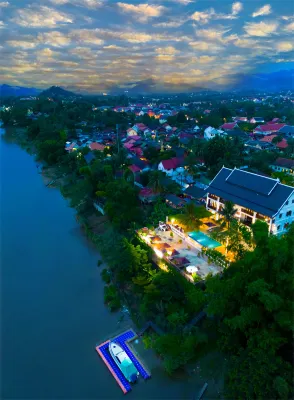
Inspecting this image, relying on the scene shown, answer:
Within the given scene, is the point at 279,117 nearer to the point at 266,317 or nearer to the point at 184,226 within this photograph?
the point at 184,226

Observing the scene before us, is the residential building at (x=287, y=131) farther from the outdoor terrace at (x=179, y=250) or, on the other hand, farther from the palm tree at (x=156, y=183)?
the outdoor terrace at (x=179, y=250)

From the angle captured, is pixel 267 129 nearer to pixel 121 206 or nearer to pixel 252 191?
pixel 252 191

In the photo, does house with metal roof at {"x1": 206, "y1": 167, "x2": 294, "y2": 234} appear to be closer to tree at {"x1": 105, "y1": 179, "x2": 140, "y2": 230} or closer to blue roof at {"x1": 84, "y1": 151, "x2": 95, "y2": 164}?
tree at {"x1": 105, "y1": 179, "x2": 140, "y2": 230}

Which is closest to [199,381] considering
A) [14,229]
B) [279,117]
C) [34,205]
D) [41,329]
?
[41,329]

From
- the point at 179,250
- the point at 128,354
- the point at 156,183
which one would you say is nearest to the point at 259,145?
the point at 156,183

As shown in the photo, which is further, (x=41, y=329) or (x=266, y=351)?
(x=41, y=329)
